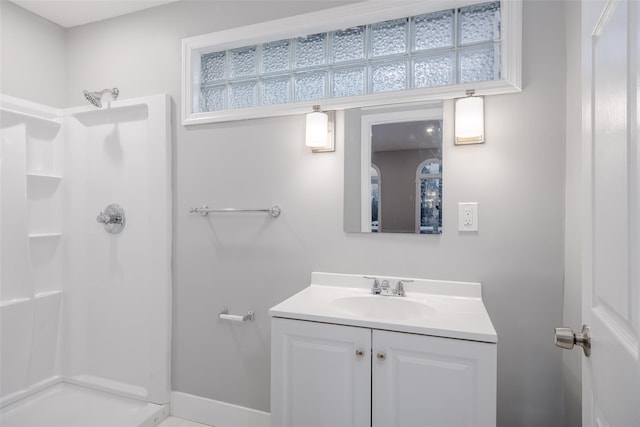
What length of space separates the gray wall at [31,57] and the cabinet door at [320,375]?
2.20 metres

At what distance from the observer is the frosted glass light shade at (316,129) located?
1.73 m

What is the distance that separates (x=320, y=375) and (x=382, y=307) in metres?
0.45

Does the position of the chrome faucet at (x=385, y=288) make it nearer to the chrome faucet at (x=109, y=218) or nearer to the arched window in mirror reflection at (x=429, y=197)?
the arched window in mirror reflection at (x=429, y=197)

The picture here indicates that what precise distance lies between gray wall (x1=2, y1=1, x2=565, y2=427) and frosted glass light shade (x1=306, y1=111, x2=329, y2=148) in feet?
0.34

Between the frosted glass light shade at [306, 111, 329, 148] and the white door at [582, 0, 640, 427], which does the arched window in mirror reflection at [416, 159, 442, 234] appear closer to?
the frosted glass light shade at [306, 111, 329, 148]

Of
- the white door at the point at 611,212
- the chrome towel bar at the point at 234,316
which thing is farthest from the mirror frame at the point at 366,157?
the white door at the point at 611,212

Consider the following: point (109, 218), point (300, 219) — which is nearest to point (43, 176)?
point (109, 218)

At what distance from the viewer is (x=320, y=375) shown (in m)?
1.28

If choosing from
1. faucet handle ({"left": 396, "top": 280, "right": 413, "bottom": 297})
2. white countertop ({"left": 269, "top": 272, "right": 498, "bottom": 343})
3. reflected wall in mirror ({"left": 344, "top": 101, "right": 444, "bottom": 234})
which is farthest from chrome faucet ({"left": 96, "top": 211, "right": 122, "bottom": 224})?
faucet handle ({"left": 396, "top": 280, "right": 413, "bottom": 297})

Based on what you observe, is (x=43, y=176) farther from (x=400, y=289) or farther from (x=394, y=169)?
(x=400, y=289)

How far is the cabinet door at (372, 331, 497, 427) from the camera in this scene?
1100mm

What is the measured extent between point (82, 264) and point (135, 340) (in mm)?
644

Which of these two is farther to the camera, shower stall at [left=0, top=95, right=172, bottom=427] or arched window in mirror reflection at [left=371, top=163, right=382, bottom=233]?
shower stall at [left=0, top=95, right=172, bottom=427]

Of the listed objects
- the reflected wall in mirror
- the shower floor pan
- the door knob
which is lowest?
the shower floor pan
